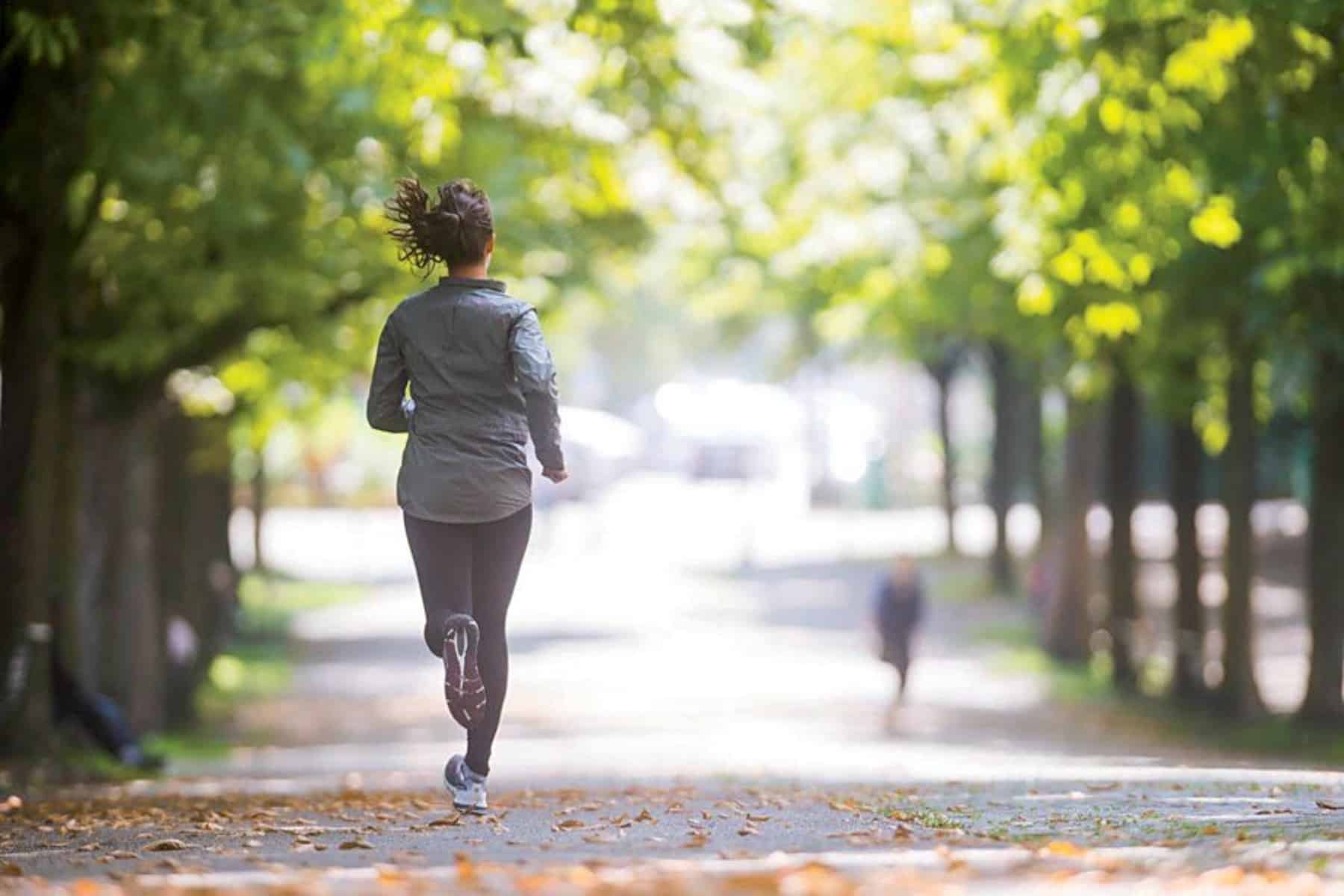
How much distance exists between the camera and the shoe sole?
8.70 metres

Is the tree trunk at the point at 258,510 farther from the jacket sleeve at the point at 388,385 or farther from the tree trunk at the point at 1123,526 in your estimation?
the jacket sleeve at the point at 388,385

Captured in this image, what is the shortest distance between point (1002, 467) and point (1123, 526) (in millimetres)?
12674

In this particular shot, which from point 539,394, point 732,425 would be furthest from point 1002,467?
point 539,394

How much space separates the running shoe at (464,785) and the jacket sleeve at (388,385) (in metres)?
1.26

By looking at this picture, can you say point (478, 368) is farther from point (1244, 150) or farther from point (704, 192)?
point (704, 192)

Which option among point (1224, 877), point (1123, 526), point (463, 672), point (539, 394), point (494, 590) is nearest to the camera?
point (1224, 877)

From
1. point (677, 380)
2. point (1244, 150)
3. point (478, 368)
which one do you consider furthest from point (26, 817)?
point (677, 380)

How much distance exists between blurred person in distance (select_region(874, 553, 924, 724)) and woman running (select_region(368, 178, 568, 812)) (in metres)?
19.3

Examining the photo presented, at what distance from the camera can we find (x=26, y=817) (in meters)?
11.0

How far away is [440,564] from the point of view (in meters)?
8.83

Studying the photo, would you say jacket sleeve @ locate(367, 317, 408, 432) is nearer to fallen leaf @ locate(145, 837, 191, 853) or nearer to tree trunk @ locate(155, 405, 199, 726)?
fallen leaf @ locate(145, 837, 191, 853)

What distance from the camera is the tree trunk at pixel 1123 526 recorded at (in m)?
31.5

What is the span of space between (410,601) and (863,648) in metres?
13.6

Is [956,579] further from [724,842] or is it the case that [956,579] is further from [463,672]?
[724,842]
